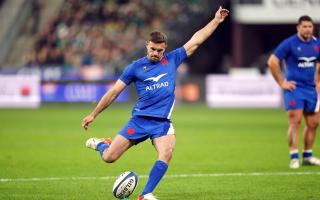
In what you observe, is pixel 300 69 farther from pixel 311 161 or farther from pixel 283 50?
pixel 311 161

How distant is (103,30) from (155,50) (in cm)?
2761

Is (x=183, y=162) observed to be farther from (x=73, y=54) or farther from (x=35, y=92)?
(x=73, y=54)

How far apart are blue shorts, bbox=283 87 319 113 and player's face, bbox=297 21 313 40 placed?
A: 89 centimetres

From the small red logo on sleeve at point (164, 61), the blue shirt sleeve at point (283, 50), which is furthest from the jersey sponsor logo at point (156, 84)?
the blue shirt sleeve at point (283, 50)

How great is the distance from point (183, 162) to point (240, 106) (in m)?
16.1

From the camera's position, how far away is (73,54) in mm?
37062

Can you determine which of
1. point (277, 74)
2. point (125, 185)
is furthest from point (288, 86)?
point (125, 185)

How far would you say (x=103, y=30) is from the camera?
37781 mm

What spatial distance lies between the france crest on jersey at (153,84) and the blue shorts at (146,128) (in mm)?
Result: 80

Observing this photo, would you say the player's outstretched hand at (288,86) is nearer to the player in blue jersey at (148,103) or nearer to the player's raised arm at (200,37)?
the player's raised arm at (200,37)

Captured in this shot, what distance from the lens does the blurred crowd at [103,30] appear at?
3691 cm

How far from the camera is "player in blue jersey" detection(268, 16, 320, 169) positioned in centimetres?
1400

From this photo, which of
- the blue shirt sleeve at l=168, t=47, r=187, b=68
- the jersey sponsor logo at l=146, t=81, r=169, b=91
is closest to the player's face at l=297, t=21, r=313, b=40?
the blue shirt sleeve at l=168, t=47, r=187, b=68

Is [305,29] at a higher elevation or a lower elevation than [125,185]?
higher
